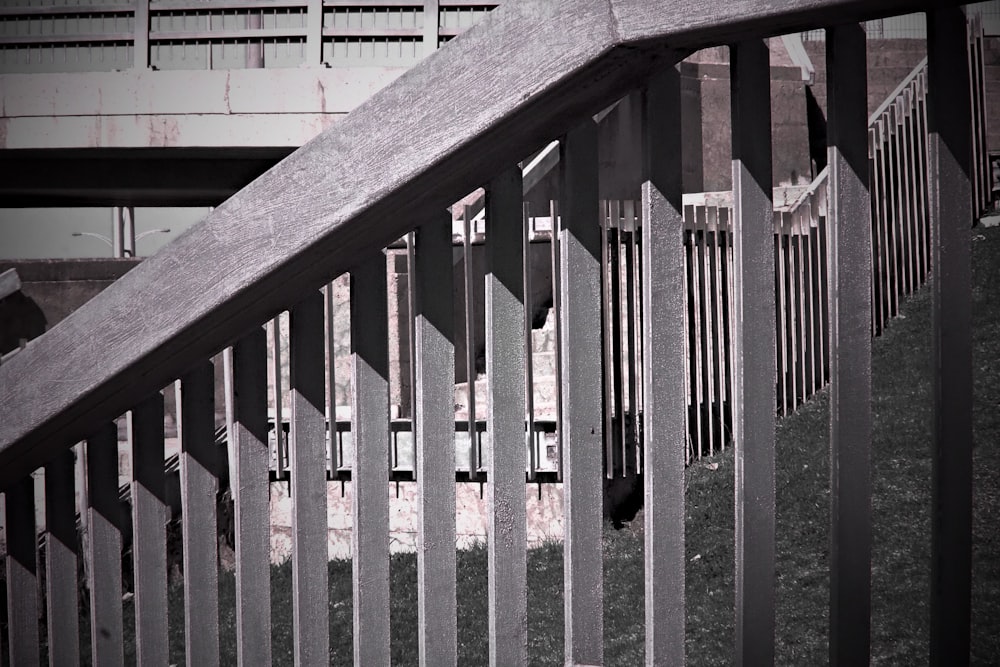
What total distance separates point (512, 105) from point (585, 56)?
124 millimetres

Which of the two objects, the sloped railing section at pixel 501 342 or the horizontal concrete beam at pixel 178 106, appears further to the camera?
the horizontal concrete beam at pixel 178 106

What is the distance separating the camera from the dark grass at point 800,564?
3.19m

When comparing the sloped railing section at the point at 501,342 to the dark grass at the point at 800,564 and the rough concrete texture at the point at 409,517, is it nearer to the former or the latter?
the dark grass at the point at 800,564

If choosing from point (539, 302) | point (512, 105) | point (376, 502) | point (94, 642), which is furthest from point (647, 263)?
point (539, 302)

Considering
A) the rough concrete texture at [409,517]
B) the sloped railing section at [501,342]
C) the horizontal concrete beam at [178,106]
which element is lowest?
the rough concrete texture at [409,517]

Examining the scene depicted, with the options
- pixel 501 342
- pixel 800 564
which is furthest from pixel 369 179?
pixel 800 564

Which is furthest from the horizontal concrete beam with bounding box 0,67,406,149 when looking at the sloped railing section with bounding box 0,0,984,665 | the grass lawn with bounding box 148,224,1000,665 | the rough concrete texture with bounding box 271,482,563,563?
the sloped railing section with bounding box 0,0,984,665

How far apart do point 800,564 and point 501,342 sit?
2761mm

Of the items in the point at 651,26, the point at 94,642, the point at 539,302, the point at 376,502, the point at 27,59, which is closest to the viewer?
the point at 651,26

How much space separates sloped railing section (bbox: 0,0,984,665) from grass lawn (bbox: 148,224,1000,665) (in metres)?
1.75

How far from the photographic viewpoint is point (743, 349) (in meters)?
1.42

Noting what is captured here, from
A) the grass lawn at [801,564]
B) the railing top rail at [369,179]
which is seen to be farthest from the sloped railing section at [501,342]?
the grass lawn at [801,564]

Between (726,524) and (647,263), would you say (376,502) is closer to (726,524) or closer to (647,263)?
(647,263)

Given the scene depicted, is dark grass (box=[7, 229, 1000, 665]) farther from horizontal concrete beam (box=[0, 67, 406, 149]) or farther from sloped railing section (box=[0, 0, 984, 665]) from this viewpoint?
horizontal concrete beam (box=[0, 67, 406, 149])
